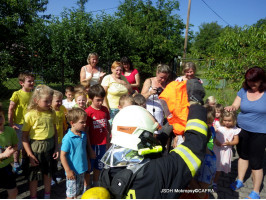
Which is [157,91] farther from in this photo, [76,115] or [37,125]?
[37,125]

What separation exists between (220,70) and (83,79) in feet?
11.7

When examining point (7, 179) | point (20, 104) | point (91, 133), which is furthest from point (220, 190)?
point (20, 104)

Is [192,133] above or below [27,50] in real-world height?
below

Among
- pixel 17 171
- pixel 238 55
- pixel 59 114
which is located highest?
pixel 238 55

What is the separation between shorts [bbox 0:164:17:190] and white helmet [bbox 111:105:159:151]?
1962mm

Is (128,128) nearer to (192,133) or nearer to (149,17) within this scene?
(192,133)

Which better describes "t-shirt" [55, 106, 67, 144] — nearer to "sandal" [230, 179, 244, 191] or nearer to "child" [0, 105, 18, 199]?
"child" [0, 105, 18, 199]

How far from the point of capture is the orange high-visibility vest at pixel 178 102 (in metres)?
2.22

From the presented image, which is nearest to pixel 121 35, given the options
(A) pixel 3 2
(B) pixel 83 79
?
(A) pixel 3 2

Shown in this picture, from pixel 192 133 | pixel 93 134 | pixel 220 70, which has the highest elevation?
pixel 220 70

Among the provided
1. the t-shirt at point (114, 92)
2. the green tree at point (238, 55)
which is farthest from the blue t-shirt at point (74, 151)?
the green tree at point (238, 55)

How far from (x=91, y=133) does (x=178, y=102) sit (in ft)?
5.31

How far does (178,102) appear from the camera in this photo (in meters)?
2.22

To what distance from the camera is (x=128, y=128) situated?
1.37m
